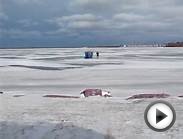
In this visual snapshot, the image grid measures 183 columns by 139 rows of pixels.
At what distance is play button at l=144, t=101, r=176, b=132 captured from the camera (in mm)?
2965

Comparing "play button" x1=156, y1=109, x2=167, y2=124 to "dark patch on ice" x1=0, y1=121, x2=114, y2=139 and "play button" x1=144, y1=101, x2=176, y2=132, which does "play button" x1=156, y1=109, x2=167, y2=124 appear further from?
"dark patch on ice" x1=0, y1=121, x2=114, y2=139

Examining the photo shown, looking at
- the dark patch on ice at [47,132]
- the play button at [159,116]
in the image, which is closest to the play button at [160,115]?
the play button at [159,116]

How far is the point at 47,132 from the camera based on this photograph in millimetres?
5312

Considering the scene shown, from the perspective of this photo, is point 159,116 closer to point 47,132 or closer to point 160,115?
point 160,115

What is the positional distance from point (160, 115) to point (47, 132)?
9.02ft

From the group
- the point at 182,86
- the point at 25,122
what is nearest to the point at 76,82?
the point at 182,86

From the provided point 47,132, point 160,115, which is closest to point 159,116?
point 160,115

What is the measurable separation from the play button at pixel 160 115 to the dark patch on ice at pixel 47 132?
2.20m

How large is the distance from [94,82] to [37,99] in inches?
210

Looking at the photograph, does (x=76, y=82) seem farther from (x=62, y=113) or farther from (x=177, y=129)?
(x=177, y=129)

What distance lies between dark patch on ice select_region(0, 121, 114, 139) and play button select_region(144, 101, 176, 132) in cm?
220

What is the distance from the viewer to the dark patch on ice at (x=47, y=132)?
202 inches

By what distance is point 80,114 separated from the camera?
23.5 ft

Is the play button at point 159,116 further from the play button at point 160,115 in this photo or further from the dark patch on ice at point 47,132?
the dark patch on ice at point 47,132
